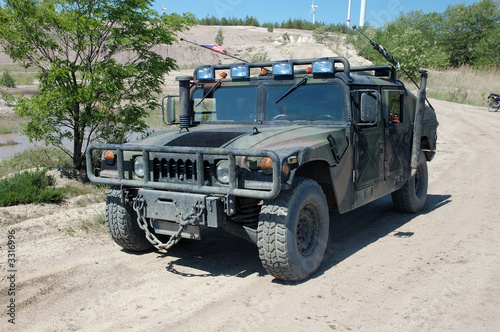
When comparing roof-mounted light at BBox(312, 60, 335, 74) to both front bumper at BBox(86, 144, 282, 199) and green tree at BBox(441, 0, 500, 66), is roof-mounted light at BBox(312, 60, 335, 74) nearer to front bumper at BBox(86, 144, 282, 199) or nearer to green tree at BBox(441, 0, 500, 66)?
front bumper at BBox(86, 144, 282, 199)

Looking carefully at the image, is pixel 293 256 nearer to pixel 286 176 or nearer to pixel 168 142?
pixel 286 176

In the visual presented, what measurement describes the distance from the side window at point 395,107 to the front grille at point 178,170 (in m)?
2.91

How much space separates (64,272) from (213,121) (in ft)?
7.68

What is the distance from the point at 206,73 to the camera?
571 cm

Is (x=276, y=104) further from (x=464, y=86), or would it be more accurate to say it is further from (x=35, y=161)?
(x=464, y=86)

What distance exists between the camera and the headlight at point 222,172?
414cm

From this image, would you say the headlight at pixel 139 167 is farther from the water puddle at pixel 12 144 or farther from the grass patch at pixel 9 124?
the grass patch at pixel 9 124

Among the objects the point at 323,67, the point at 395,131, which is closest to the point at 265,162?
the point at 323,67

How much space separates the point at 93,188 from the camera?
863cm

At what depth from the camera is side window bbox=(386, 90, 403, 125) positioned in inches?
244

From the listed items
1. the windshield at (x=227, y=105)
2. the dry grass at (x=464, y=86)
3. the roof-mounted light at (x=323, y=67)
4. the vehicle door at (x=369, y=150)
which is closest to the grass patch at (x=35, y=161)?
the windshield at (x=227, y=105)

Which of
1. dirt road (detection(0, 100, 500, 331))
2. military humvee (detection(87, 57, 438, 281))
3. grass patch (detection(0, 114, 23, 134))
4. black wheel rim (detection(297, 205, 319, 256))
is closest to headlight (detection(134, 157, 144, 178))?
military humvee (detection(87, 57, 438, 281))

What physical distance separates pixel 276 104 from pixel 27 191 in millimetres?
4510

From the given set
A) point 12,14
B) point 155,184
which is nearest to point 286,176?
point 155,184
